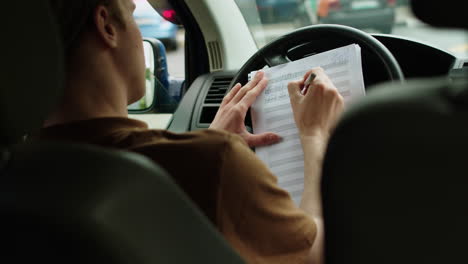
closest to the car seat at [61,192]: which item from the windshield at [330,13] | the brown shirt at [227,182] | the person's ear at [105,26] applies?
the brown shirt at [227,182]

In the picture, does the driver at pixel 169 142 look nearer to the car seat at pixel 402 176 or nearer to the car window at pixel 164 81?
the car seat at pixel 402 176

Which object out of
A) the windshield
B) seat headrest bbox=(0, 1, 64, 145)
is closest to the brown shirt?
seat headrest bbox=(0, 1, 64, 145)

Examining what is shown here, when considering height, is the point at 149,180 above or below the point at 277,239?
above

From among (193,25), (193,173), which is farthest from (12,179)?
(193,25)

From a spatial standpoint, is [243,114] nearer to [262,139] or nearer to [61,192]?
[262,139]

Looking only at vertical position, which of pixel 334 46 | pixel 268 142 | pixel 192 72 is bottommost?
pixel 192 72

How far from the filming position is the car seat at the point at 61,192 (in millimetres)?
650

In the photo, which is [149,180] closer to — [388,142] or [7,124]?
[7,124]

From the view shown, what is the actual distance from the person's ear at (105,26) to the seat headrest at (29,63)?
0.98ft

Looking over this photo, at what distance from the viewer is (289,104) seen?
4.80ft

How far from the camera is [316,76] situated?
1.38 meters

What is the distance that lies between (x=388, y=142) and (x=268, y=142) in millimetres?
793

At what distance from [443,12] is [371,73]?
92 cm

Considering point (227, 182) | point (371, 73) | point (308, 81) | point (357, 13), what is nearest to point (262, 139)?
point (308, 81)
